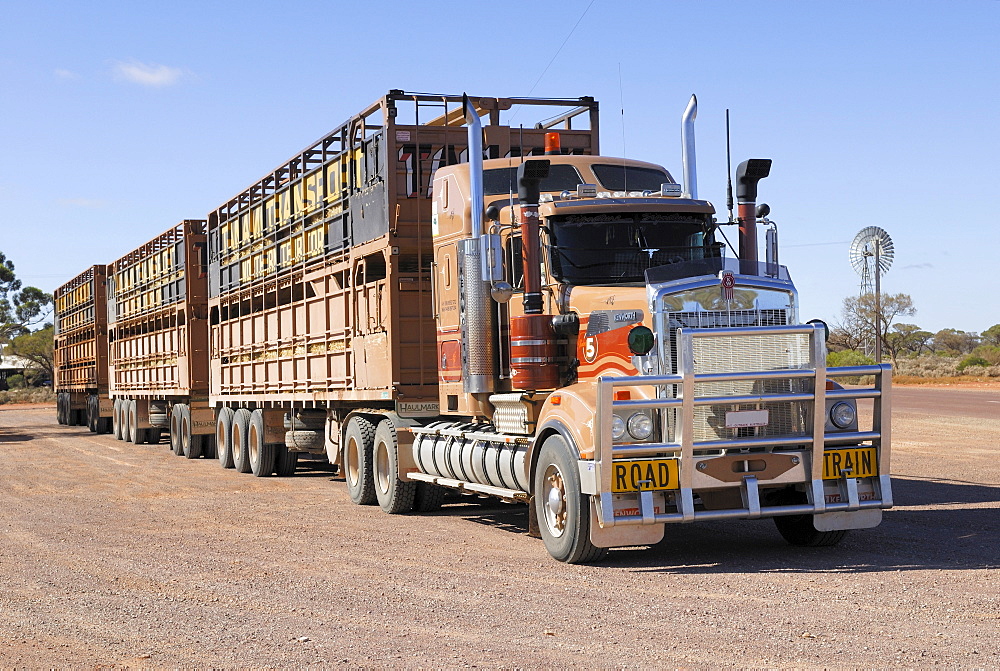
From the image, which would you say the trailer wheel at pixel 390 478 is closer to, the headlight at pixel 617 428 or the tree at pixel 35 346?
the headlight at pixel 617 428

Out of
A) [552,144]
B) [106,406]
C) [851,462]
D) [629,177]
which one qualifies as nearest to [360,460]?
[552,144]

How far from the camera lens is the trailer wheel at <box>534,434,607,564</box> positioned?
Result: 390 inches

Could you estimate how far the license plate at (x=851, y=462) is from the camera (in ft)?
32.8

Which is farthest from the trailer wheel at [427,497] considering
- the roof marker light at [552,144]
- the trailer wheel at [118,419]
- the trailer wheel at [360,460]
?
the trailer wheel at [118,419]

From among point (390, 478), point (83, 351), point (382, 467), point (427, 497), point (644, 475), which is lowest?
point (427, 497)

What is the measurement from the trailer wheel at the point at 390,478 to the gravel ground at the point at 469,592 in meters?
0.36

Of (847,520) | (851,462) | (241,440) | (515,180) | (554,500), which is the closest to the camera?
(851,462)

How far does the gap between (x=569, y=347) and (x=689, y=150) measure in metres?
3.07

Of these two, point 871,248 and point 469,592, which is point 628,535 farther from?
point 871,248

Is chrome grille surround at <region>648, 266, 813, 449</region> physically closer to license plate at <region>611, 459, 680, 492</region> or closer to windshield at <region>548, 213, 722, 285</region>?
license plate at <region>611, 459, 680, 492</region>

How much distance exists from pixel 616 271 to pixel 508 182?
2.07m

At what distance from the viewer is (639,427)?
9688 millimetres

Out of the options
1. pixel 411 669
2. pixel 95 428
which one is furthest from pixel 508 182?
pixel 95 428

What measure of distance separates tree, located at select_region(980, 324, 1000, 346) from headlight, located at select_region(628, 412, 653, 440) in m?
99.7
